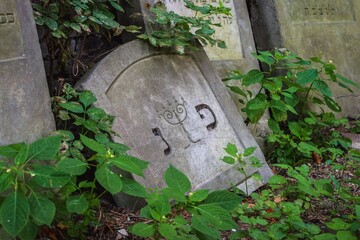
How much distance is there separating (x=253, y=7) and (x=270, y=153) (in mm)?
1323

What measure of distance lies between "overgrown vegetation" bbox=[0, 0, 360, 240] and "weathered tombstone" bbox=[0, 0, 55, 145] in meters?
0.10

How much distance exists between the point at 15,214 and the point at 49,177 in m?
0.16

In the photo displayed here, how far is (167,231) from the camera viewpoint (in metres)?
1.77

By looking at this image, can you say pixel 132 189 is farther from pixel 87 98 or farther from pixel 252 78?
pixel 252 78

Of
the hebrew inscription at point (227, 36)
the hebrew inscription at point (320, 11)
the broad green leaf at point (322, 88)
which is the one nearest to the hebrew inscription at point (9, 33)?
the hebrew inscription at point (227, 36)

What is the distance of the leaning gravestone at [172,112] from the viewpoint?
2.53 meters

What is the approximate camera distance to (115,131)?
2418 millimetres

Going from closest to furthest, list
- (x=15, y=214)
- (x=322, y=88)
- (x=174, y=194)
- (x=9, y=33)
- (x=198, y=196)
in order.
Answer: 1. (x=15, y=214)
2. (x=174, y=194)
3. (x=198, y=196)
4. (x=9, y=33)
5. (x=322, y=88)

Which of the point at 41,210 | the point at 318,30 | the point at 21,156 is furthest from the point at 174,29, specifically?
the point at 318,30

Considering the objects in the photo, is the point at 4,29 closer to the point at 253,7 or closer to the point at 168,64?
the point at 168,64

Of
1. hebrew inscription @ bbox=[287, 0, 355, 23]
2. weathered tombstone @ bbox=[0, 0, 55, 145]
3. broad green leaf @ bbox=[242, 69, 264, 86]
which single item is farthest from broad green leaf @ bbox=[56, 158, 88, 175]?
hebrew inscription @ bbox=[287, 0, 355, 23]

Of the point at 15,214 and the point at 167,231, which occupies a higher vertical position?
the point at 15,214

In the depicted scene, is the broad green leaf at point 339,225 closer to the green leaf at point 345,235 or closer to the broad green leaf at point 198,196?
the green leaf at point 345,235

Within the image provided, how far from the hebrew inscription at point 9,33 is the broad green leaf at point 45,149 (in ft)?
1.85
